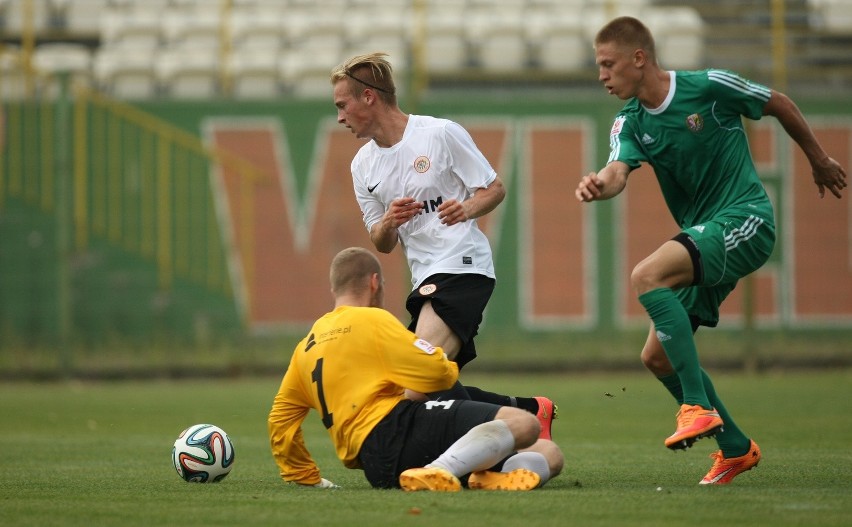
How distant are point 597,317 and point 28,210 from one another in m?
7.95

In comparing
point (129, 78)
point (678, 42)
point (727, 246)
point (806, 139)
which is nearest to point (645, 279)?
point (727, 246)

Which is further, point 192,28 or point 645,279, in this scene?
point 192,28

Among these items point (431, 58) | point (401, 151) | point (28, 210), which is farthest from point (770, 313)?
point (401, 151)

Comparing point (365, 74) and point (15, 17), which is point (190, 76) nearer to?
point (15, 17)

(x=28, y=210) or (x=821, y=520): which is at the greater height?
(x=28, y=210)

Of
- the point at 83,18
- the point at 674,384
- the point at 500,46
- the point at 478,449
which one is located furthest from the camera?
the point at 83,18

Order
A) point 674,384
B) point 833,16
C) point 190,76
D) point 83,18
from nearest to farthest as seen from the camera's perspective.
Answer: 1. point 674,384
2. point 190,76
3. point 833,16
4. point 83,18

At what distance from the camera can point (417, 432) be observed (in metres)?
5.62

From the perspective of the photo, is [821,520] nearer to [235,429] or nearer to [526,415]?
[526,415]

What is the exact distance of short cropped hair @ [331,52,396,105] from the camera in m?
6.59

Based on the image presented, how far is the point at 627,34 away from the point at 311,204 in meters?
11.9

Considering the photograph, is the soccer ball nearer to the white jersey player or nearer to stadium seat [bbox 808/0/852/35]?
the white jersey player

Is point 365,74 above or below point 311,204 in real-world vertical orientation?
above

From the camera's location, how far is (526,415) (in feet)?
18.3
